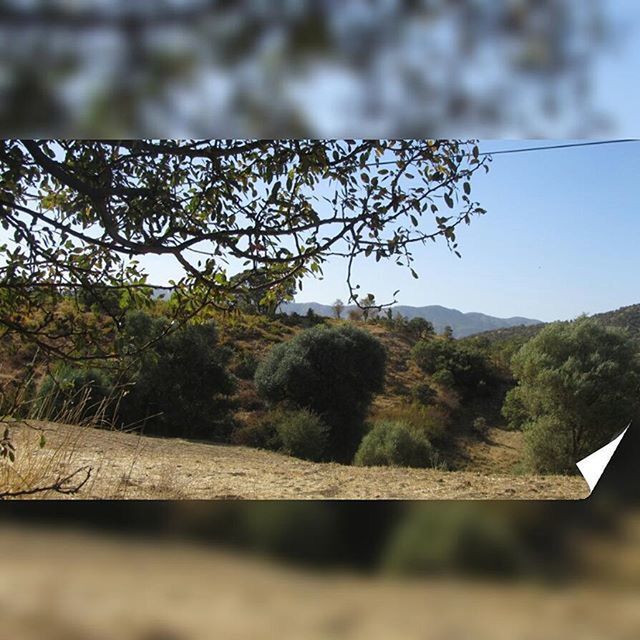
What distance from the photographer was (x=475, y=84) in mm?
1199

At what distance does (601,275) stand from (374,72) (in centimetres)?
217

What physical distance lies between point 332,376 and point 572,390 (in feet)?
5.31

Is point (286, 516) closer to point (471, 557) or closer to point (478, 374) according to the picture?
point (471, 557)

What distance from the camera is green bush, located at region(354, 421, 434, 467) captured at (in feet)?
14.2

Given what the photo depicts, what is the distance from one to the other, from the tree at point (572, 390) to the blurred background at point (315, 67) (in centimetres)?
336

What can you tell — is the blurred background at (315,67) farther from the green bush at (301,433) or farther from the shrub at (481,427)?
the shrub at (481,427)

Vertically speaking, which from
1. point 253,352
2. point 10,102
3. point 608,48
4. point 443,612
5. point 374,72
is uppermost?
point 608,48

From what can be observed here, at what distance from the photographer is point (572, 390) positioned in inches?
177

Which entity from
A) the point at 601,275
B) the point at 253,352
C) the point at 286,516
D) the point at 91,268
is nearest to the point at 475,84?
the point at 286,516

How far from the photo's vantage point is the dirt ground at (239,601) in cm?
138

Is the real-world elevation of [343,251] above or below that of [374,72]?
below

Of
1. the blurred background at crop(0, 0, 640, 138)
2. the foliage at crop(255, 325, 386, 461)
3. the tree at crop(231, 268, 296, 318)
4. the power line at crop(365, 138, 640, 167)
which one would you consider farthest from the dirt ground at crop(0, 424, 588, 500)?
the blurred background at crop(0, 0, 640, 138)

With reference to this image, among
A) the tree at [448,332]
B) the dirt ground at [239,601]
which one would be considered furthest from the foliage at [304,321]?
the dirt ground at [239,601]

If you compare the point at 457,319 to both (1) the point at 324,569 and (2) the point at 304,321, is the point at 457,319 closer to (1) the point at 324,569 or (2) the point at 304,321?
(2) the point at 304,321
